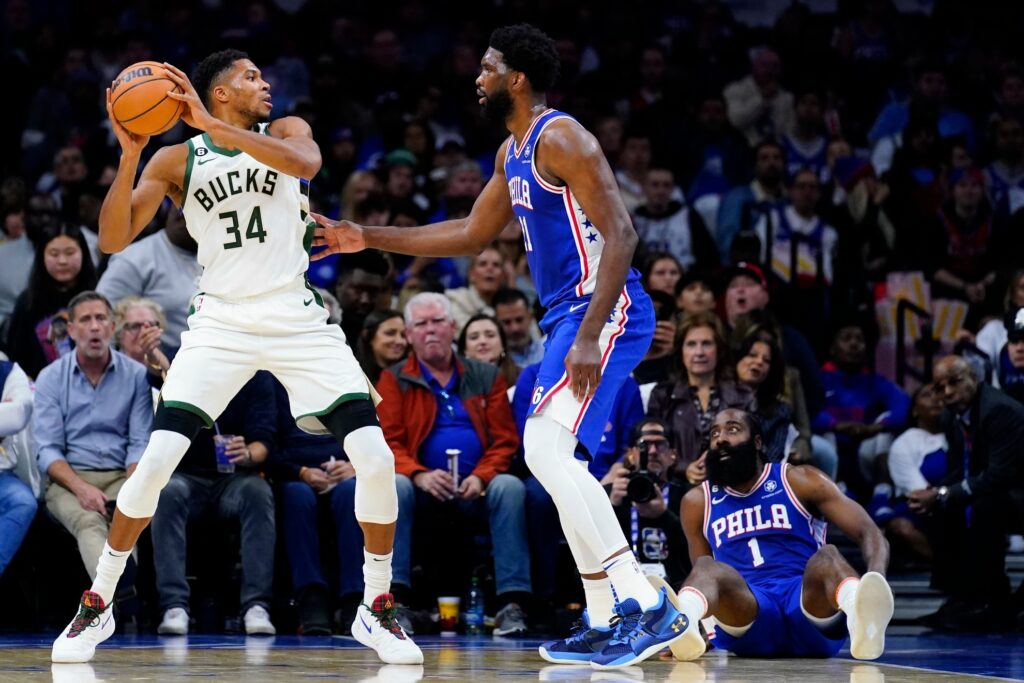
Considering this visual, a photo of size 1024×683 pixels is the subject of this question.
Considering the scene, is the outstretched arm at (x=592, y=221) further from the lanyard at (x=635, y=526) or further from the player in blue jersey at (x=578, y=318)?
the lanyard at (x=635, y=526)

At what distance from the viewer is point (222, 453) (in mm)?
7922

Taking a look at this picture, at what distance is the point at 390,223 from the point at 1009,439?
175 inches

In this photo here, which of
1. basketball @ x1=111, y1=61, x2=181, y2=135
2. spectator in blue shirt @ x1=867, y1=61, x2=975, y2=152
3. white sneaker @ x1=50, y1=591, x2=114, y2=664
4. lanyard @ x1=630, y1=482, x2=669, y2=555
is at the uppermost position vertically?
spectator in blue shirt @ x1=867, y1=61, x2=975, y2=152

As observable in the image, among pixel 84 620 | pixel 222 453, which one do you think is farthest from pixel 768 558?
pixel 84 620

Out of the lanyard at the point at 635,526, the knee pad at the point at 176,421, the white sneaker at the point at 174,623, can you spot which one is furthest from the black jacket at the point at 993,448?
the knee pad at the point at 176,421

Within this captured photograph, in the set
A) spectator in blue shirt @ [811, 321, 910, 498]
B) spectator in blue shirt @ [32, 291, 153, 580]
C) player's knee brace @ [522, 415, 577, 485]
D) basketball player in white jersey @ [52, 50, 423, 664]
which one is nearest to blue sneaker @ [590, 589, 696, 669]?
player's knee brace @ [522, 415, 577, 485]

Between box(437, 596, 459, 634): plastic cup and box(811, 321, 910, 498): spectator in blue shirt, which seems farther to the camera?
box(811, 321, 910, 498): spectator in blue shirt

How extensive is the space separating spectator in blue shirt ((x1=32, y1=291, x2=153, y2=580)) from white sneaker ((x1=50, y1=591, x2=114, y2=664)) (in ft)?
7.50

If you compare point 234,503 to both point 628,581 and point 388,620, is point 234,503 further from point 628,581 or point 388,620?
point 628,581

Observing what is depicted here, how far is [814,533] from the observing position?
6934 millimetres

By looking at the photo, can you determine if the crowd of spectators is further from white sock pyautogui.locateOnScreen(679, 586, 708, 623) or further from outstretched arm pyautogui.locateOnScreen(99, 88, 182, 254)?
outstretched arm pyautogui.locateOnScreen(99, 88, 182, 254)

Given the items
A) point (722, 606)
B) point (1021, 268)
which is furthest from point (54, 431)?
point (1021, 268)

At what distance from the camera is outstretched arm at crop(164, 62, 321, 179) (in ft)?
17.6

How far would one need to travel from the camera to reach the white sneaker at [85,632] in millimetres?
5336
